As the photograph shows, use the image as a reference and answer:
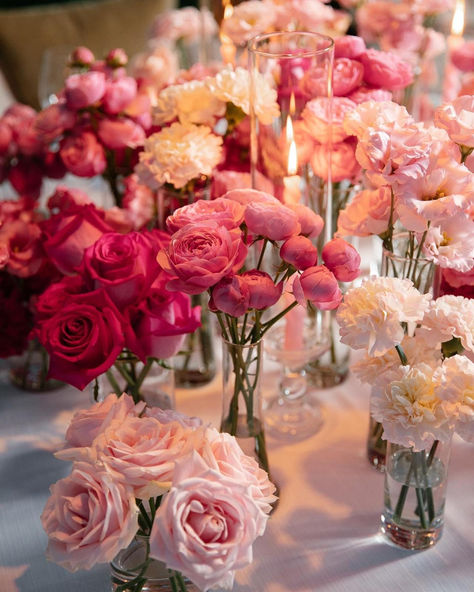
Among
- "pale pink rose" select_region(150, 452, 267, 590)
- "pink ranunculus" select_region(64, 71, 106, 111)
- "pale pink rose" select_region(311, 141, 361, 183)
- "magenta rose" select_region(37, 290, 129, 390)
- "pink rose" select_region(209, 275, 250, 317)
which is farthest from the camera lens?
"pink ranunculus" select_region(64, 71, 106, 111)

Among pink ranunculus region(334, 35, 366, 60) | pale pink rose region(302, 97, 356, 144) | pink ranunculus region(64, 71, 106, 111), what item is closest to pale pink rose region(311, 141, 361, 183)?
pale pink rose region(302, 97, 356, 144)

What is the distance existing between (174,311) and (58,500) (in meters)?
0.27

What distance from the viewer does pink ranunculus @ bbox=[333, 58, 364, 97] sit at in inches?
35.9

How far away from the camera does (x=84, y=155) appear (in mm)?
1060

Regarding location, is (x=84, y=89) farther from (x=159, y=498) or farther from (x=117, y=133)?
(x=159, y=498)

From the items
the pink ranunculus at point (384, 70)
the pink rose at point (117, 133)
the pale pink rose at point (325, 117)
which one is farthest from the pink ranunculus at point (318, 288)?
the pink rose at point (117, 133)

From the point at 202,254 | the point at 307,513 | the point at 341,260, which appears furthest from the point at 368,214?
the point at 307,513

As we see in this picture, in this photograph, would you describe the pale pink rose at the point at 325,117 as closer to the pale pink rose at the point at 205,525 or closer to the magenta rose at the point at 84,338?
the magenta rose at the point at 84,338

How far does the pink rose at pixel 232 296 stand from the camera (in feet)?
2.16

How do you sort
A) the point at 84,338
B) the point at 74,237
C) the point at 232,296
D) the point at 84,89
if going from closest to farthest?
the point at 232,296
the point at 84,338
the point at 74,237
the point at 84,89

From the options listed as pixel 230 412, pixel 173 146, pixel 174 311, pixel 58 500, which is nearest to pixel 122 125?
pixel 173 146

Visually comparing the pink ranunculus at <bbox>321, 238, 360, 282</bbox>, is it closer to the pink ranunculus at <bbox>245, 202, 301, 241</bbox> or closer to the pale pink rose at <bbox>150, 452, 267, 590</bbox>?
the pink ranunculus at <bbox>245, 202, 301, 241</bbox>

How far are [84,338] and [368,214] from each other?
32 cm

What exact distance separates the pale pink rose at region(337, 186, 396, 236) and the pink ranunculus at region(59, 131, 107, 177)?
16.3 inches
